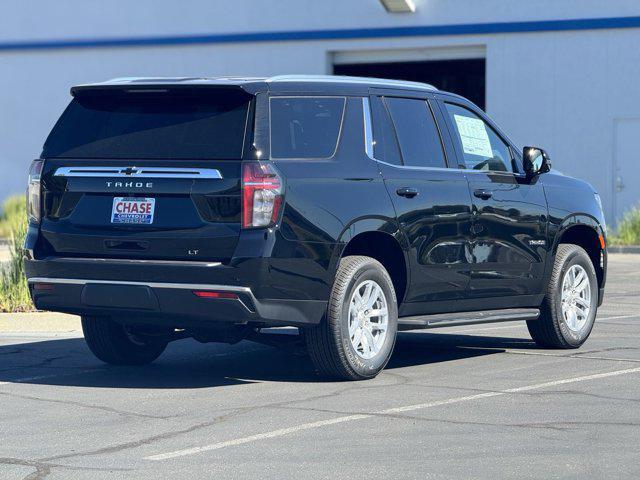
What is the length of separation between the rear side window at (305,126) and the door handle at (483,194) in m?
1.41

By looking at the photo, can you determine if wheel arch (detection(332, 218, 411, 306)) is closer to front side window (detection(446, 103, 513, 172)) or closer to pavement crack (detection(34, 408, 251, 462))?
front side window (detection(446, 103, 513, 172))

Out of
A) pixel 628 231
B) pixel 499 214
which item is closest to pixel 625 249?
pixel 628 231

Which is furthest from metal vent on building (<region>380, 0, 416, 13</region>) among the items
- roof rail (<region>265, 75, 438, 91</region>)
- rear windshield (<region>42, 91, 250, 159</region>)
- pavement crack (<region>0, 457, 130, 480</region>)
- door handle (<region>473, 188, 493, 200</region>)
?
pavement crack (<region>0, 457, 130, 480</region>)

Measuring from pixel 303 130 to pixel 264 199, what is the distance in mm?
767

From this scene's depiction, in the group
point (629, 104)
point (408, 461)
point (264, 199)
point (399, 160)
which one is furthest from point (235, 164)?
point (629, 104)

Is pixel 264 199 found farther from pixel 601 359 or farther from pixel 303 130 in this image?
pixel 601 359

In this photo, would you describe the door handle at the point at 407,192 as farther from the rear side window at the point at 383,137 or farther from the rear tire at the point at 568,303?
the rear tire at the point at 568,303

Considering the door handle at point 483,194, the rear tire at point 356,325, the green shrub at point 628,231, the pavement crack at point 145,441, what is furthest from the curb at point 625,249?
the pavement crack at point 145,441

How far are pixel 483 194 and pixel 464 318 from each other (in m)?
0.97

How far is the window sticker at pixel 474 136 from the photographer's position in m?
10.7

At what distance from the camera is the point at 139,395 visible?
9.05 metres

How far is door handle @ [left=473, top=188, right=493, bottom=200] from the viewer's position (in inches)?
413

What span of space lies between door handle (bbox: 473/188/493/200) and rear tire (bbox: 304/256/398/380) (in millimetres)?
1223

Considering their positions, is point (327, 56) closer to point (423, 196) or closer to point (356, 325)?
point (423, 196)
